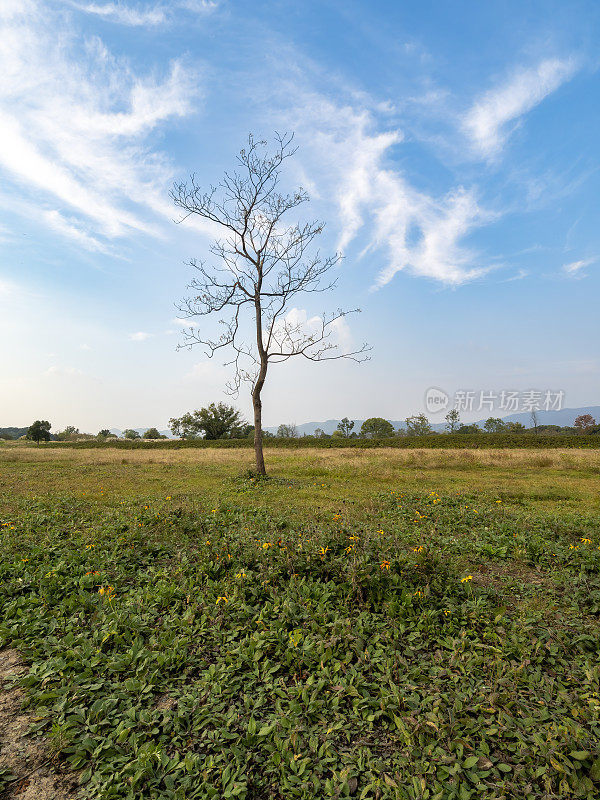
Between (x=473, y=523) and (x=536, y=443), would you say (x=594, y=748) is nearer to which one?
(x=473, y=523)

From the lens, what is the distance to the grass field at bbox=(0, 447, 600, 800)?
2.92 metres

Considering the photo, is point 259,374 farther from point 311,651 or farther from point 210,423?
point 210,423

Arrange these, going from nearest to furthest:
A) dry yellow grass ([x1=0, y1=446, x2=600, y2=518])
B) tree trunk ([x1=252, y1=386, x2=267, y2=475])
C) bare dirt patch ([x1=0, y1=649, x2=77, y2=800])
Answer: bare dirt patch ([x1=0, y1=649, x2=77, y2=800]) < dry yellow grass ([x1=0, y1=446, x2=600, y2=518]) < tree trunk ([x1=252, y1=386, x2=267, y2=475])

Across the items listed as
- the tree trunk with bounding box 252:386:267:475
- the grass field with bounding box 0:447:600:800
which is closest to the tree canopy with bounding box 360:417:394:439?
the tree trunk with bounding box 252:386:267:475

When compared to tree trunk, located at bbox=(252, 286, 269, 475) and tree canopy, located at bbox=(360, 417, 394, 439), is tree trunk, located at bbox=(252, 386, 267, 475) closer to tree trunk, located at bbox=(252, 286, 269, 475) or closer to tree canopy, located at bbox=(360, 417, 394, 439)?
tree trunk, located at bbox=(252, 286, 269, 475)

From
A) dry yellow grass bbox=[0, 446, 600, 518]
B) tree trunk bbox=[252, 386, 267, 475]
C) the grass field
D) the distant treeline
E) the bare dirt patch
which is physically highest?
tree trunk bbox=[252, 386, 267, 475]

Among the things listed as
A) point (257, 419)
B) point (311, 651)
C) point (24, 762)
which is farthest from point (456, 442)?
point (24, 762)

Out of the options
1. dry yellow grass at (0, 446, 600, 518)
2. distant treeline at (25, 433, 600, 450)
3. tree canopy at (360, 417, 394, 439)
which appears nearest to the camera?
dry yellow grass at (0, 446, 600, 518)

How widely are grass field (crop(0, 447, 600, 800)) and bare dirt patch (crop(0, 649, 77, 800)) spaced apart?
3.8 inches

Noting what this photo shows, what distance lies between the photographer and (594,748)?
293 centimetres

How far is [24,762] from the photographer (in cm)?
307

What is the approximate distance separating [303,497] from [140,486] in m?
5.65

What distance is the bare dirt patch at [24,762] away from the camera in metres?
2.84

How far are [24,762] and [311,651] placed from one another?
2.34m
